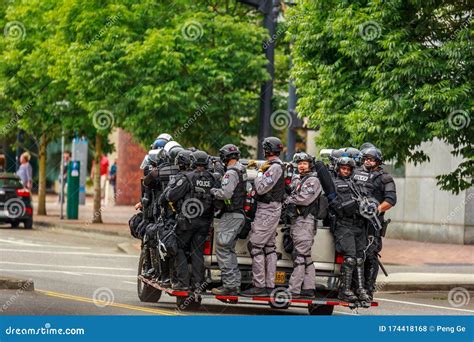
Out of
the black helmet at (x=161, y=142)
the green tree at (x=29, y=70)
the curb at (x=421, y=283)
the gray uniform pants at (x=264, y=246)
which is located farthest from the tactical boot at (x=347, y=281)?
the green tree at (x=29, y=70)

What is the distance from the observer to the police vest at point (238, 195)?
15891mm

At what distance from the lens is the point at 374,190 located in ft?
58.1

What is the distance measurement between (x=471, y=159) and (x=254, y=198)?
687 centimetres

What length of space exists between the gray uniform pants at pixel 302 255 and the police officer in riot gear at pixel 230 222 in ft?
2.13

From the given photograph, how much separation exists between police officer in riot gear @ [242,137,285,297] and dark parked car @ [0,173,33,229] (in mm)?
18227

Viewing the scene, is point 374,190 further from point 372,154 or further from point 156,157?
point 156,157

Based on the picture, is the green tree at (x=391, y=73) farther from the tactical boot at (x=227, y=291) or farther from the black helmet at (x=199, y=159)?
the tactical boot at (x=227, y=291)

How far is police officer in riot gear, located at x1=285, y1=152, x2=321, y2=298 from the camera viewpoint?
1586cm

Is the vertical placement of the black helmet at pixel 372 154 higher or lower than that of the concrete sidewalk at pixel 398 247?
higher

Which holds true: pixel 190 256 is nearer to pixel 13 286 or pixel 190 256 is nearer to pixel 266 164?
pixel 266 164

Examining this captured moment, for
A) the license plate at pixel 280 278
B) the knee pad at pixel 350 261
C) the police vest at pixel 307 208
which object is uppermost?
the police vest at pixel 307 208

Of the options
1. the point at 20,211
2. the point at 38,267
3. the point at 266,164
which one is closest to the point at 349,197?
the point at 266,164

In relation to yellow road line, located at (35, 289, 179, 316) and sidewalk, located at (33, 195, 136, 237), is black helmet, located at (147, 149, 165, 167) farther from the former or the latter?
sidewalk, located at (33, 195, 136, 237)

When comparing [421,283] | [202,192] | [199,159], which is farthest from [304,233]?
[421,283]
